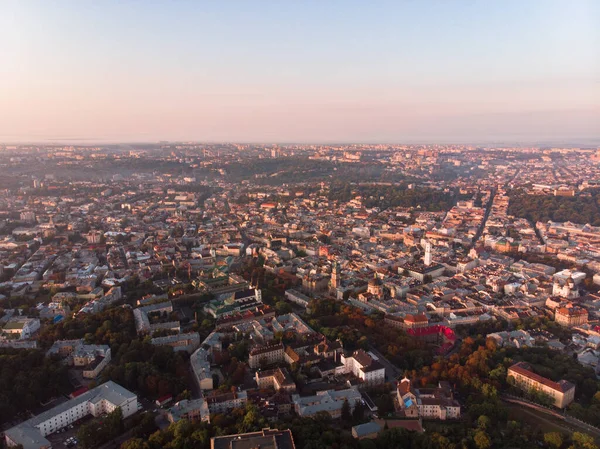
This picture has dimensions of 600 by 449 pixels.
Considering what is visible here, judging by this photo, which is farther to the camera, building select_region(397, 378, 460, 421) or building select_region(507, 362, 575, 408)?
building select_region(507, 362, 575, 408)

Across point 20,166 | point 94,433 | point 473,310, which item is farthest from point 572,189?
point 20,166

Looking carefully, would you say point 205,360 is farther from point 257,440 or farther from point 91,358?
point 257,440

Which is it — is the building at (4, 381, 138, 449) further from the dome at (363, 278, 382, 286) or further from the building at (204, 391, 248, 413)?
the dome at (363, 278, 382, 286)

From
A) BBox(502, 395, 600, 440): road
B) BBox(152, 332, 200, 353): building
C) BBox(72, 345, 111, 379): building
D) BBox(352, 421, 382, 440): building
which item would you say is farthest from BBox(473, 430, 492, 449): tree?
BBox(72, 345, 111, 379): building

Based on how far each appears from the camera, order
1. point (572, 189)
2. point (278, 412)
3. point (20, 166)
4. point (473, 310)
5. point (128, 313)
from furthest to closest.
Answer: point (20, 166), point (572, 189), point (473, 310), point (128, 313), point (278, 412)

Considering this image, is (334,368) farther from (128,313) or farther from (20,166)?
Answer: (20,166)

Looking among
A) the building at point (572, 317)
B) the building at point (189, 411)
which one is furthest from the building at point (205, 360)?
the building at point (572, 317)

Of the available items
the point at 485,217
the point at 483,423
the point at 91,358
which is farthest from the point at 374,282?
the point at 485,217
